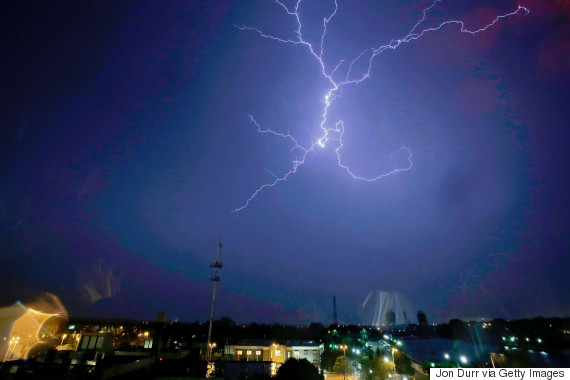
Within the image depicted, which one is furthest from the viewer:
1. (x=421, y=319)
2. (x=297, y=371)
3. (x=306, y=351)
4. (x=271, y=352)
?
(x=421, y=319)

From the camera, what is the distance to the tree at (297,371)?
1539 cm

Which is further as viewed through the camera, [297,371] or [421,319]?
[421,319]

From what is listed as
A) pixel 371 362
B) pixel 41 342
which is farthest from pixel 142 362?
pixel 41 342

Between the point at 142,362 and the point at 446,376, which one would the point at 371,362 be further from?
the point at 142,362

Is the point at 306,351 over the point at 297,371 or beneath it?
beneath

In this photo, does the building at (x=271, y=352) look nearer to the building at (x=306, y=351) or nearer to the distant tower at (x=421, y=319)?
the building at (x=306, y=351)

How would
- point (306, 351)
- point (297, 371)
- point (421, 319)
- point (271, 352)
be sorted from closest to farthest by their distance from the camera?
point (297, 371) < point (271, 352) < point (306, 351) < point (421, 319)

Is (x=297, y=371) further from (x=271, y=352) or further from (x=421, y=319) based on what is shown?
(x=421, y=319)

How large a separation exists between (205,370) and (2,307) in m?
32.3

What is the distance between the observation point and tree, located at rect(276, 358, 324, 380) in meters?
15.4

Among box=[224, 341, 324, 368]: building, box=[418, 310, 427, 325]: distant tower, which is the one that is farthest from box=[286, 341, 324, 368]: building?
box=[418, 310, 427, 325]: distant tower

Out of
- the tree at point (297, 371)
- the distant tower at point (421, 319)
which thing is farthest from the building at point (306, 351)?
the distant tower at point (421, 319)

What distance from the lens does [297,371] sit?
15.5m

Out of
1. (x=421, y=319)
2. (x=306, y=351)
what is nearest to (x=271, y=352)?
(x=306, y=351)
